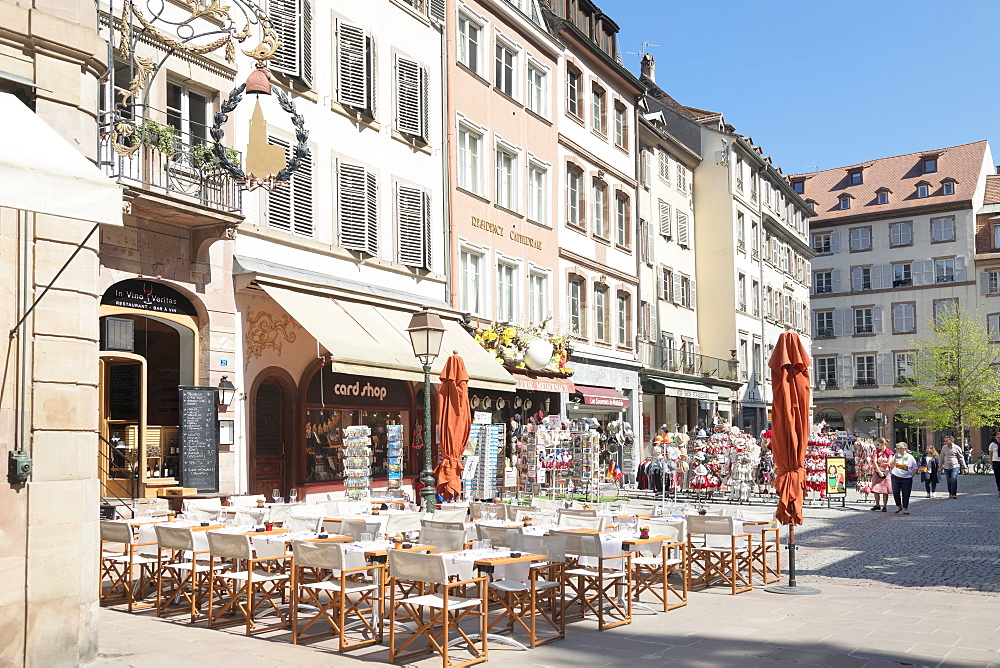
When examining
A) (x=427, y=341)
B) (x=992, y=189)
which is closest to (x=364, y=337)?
(x=427, y=341)

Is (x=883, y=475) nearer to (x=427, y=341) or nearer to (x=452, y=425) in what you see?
(x=452, y=425)

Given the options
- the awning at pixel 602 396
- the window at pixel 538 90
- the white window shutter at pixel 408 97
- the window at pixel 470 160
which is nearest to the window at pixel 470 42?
the window at pixel 470 160

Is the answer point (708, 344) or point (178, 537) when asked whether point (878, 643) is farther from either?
point (708, 344)

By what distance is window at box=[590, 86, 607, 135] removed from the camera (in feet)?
104

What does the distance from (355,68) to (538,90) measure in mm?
9097

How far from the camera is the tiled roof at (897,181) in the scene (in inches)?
2643

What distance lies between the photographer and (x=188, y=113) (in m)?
16.5

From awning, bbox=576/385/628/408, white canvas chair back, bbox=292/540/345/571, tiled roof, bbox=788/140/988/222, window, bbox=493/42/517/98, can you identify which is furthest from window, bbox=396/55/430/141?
tiled roof, bbox=788/140/988/222

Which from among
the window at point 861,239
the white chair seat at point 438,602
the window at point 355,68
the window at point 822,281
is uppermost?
the window at point 861,239

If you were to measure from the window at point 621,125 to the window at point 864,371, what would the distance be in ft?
126

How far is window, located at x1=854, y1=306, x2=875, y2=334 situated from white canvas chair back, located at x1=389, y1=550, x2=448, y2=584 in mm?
63478

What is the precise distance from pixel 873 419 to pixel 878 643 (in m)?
60.7

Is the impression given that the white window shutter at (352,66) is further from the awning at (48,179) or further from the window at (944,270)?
the window at (944,270)

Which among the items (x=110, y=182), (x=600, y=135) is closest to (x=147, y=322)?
(x=110, y=182)
